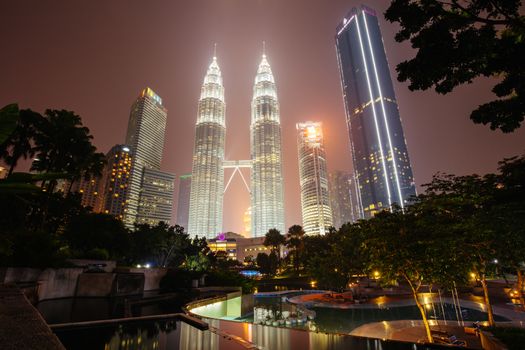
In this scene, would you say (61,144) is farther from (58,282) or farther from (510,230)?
(510,230)

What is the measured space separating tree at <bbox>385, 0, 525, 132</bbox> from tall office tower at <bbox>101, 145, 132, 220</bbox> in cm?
20361

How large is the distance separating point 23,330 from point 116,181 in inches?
8280

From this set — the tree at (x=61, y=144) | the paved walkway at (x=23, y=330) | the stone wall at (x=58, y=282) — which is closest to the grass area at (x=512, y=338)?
the paved walkway at (x=23, y=330)

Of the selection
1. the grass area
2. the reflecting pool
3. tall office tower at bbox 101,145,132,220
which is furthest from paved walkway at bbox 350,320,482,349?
tall office tower at bbox 101,145,132,220

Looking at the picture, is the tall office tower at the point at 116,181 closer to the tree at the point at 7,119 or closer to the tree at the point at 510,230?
the tree at the point at 7,119

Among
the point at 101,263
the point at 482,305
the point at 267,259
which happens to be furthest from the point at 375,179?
the point at 101,263

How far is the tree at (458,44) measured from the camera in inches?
219

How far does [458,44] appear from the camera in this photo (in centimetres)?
586

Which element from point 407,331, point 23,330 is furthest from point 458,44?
point 407,331

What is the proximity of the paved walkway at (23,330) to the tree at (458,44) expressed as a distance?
8.88 meters

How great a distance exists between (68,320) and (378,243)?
16485 mm

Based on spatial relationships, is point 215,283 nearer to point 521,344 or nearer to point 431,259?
point 431,259

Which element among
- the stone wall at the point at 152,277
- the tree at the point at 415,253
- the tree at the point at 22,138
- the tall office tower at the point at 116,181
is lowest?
the stone wall at the point at 152,277

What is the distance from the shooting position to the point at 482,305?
85.6ft
